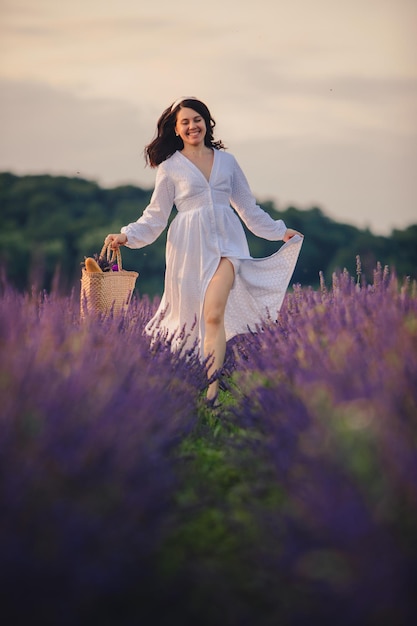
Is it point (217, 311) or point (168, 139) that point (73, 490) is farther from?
point (168, 139)

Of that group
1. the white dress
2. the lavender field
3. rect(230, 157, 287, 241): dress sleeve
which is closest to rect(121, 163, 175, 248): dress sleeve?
the white dress

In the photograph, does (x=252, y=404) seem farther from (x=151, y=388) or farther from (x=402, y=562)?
(x=402, y=562)

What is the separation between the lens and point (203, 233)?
5.16 metres

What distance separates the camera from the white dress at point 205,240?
5.15 metres

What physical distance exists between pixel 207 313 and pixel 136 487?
295cm

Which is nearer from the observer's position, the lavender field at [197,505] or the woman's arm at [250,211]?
the lavender field at [197,505]

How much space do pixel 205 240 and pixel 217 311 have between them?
1.41 feet

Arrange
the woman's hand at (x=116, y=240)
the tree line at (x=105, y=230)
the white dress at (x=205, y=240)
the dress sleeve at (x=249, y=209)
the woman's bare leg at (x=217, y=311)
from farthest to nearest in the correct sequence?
the tree line at (x=105, y=230) → the dress sleeve at (x=249, y=209) → the white dress at (x=205, y=240) → the woman's hand at (x=116, y=240) → the woman's bare leg at (x=217, y=311)

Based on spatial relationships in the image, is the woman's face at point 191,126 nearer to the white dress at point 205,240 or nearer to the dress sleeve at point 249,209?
the white dress at point 205,240

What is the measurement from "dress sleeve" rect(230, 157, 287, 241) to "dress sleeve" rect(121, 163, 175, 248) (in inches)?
14.4

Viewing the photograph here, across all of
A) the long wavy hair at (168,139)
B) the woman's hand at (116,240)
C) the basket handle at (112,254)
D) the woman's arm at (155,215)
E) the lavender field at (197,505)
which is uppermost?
the long wavy hair at (168,139)

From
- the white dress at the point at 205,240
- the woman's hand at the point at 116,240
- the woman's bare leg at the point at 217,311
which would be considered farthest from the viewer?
the white dress at the point at 205,240

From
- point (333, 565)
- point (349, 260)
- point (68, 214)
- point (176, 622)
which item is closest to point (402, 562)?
point (333, 565)

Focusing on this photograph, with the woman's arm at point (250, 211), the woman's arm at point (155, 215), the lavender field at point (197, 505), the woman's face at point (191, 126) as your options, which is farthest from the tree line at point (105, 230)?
the lavender field at point (197, 505)
